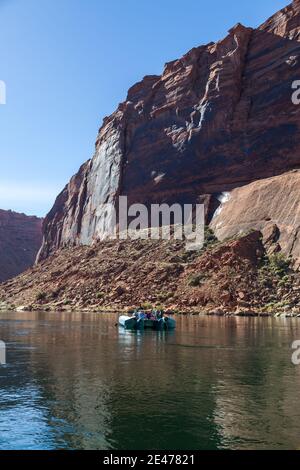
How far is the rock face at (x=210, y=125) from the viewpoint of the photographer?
10944 centimetres

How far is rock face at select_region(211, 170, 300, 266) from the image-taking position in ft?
289

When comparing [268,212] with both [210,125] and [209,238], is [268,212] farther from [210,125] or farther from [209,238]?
[210,125]

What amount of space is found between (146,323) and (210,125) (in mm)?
68923

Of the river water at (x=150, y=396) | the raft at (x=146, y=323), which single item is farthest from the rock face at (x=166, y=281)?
the river water at (x=150, y=396)

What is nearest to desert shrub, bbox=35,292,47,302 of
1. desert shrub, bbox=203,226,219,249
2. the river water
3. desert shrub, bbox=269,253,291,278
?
desert shrub, bbox=203,226,219,249

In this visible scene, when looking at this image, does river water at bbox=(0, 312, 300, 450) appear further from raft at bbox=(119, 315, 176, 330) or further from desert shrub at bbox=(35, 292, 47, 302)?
desert shrub at bbox=(35, 292, 47, 302)

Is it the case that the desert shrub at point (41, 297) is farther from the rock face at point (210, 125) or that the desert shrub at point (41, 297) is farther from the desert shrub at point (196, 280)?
the desert shrub at point (196, 280)

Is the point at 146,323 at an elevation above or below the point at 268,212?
below

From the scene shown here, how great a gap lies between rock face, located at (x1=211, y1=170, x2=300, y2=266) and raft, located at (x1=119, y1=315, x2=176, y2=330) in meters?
34.2

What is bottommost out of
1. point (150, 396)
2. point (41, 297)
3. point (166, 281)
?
point (150, 396)

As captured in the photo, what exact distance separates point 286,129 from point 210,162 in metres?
16.2

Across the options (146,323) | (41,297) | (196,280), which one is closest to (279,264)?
(196,280)

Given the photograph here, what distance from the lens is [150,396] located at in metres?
21.2

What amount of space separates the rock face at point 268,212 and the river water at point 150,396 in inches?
2004
